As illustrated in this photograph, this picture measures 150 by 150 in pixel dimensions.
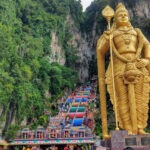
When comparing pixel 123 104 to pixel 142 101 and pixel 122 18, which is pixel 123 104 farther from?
pixel 122 18

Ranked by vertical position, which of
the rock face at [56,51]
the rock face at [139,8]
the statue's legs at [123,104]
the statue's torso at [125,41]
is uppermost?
the rock face at [139,8]

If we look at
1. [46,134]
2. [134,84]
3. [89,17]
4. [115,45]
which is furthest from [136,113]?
[89,17]

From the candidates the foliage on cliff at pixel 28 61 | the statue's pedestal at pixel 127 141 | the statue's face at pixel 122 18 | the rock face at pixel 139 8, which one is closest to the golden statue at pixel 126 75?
the statue's face at pixel 122 18

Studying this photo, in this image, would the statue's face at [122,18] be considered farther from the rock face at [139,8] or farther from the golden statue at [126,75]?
the rock face at [139,8]

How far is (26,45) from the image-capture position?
51.0 feet

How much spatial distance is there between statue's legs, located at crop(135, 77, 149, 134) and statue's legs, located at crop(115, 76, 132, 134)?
0.67 ft

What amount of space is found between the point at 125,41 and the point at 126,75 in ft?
2.59

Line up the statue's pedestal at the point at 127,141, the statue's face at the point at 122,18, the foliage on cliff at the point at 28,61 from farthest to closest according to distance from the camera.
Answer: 1. the foliage on cliff at the point at 28,61
2. the statue's face at the point at 122,18
3. the statue's pedestal at the point at 127,141

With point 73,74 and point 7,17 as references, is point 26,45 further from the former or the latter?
point 73,74

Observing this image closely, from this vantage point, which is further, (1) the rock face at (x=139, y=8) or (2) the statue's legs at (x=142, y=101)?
(1) the rock face at (x=139, y=8)

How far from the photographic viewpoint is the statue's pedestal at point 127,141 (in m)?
4.80

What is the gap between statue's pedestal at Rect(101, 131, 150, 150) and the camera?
189 inches

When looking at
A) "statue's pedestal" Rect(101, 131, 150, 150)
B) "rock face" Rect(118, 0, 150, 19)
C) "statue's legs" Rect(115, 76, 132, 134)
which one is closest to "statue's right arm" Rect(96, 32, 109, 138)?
"statue's legs" Rect(115, 76, 132, 134)

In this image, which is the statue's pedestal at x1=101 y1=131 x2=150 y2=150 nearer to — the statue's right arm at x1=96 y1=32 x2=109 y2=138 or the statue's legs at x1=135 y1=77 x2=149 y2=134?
the statue's legs at x1=135 y1=77 x2=149 y2=134
